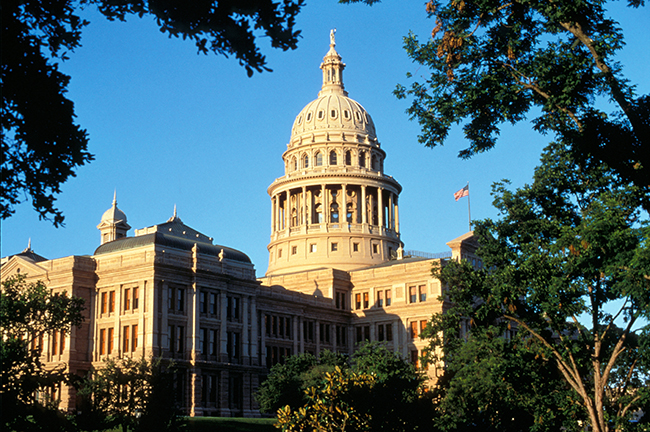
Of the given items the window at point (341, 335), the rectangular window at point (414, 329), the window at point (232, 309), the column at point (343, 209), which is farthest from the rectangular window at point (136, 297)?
the column at point (343, 209)

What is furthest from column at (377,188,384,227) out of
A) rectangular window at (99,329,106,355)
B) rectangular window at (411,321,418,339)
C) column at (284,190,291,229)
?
rectangular window at (99,329,106,355)

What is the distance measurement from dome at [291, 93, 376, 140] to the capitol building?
197mm

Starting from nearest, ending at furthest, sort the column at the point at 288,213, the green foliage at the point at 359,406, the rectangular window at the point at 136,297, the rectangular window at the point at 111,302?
1. the green foliage at the point at 359,406
2. the rectangular window at the point at 136,297
3. the rectangular window at the point at 111,302
4. the column at the point at 288,213

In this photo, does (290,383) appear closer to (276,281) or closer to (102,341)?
(102,341)

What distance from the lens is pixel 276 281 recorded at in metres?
107

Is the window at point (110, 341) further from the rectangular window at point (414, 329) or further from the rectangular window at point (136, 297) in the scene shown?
the rectangular window at point (414, 329)

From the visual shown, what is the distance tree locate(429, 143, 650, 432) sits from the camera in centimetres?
3831

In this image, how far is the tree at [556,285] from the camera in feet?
126

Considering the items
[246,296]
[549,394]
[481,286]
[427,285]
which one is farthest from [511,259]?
[427,285]

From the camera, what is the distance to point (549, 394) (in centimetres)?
4453

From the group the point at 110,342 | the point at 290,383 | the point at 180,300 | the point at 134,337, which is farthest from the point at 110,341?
the point at 290,383

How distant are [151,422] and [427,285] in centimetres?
5602

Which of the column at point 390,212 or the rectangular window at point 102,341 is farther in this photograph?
the column at point 390,212

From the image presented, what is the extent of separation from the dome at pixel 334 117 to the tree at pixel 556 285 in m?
73.1
